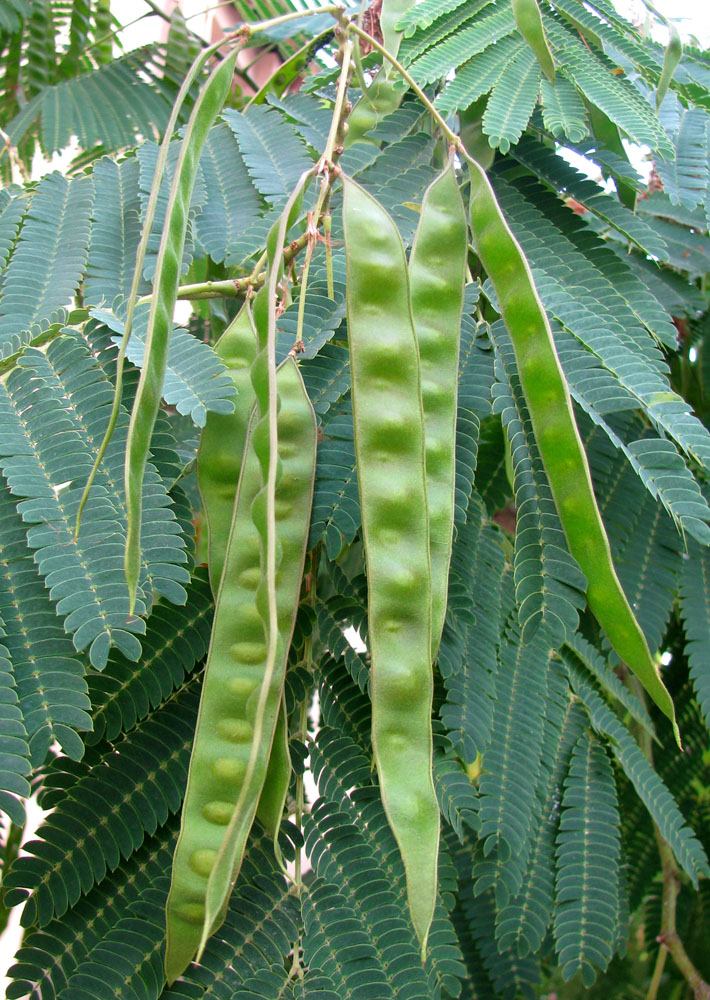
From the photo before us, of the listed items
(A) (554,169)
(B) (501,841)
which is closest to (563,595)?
(B) (501,841)

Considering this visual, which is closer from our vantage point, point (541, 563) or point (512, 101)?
point (541, 563)

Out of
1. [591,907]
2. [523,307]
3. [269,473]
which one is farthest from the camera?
[591,907]

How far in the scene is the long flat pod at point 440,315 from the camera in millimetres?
836

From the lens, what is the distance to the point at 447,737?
3.14 feet

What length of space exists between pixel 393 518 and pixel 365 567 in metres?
0.07

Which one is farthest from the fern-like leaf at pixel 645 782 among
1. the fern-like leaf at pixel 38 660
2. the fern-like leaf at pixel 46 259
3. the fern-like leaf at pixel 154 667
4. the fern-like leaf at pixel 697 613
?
the fern-like leaf at pixel 46 259

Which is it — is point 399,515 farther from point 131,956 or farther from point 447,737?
point 131,956

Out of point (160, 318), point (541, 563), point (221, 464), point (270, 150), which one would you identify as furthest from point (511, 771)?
point (270, 150)

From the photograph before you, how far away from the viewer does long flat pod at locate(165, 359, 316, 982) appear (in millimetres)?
702

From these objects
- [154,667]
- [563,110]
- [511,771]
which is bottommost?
[511,771]

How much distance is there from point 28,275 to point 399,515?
631 mm

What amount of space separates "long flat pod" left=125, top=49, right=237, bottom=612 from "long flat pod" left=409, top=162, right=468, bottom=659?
24 centimetres

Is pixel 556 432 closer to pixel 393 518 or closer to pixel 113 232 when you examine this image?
pixel 393 518

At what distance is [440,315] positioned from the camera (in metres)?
0.86
